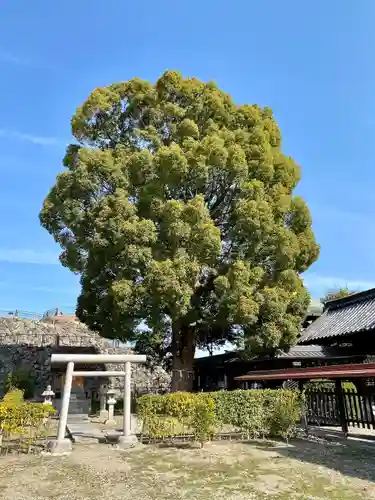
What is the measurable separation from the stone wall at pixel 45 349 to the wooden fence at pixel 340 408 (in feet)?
42.8

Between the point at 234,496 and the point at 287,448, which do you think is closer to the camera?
the point at 234,496

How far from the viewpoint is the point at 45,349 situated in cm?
2652

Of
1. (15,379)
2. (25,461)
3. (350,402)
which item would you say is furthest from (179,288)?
(15,379)

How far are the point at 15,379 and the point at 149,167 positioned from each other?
1371 cm

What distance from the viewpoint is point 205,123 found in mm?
19953

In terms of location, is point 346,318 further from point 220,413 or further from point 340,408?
point 220,413

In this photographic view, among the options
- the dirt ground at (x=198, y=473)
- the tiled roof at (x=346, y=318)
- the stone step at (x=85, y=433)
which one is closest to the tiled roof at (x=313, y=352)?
the tiled roof at (x=346, y=318)

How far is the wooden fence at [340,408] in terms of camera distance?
38.9 ft

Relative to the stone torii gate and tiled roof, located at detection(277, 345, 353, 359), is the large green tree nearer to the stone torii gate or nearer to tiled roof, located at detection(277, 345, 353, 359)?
tiled roof, located at detection(277, 345, 353, 359)

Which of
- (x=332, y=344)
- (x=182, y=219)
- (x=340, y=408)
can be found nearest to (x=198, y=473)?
(x=340, y=408)

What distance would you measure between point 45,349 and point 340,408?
1999 centimetres

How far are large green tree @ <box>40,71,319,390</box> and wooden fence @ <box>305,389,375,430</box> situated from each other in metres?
3.53

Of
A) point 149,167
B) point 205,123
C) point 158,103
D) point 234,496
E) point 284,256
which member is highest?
point 158,103

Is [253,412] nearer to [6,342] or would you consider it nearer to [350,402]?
[350,402]
